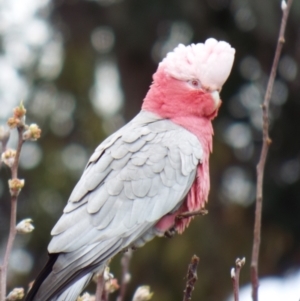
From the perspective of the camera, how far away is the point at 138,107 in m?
9.03

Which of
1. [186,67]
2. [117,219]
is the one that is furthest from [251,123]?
[117,219]

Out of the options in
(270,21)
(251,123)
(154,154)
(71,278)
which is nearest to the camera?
(71,278)

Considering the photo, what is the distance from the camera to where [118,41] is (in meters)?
9.04

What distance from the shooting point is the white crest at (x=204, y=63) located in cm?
427

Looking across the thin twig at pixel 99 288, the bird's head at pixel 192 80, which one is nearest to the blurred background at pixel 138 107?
the bird's head at pixel 192 80

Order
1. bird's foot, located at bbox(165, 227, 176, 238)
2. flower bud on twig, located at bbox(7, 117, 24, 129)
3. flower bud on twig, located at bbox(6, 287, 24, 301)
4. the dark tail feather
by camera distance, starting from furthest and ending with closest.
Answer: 1. bird's foot, located at bbox(165, 227, 176, 238)
2. the dark tail feather
3. flower bud on twig, located at bbox(7, 117, 24, 129)
4. flower bud on twig, located at bbox(6, 287, 24, 301)

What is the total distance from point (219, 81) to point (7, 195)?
15.4 feet

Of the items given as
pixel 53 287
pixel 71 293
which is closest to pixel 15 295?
pixel 53 287

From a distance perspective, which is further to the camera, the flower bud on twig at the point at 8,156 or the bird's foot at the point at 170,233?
the bird's foot at the point at 170,233

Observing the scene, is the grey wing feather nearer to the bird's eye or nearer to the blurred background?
the bird's eye

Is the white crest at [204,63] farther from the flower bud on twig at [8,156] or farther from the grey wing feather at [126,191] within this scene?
the flower bud on twig at [8,156]

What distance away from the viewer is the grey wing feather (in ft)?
12.6

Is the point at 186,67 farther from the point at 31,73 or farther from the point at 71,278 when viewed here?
the point at 31,73

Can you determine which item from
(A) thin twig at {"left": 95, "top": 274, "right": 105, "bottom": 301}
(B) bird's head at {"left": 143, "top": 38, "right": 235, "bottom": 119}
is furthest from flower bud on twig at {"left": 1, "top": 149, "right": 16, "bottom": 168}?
(B) bird's head at {"left": 143, "top": 38, "right": 235, "bottom": 119}
